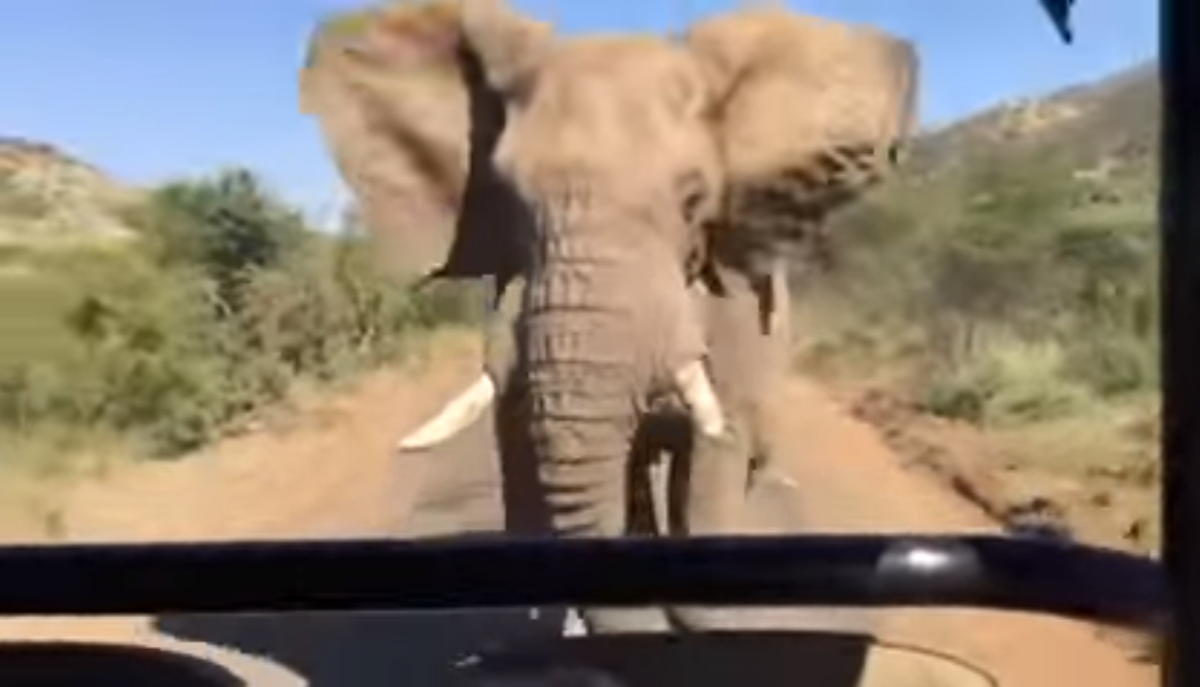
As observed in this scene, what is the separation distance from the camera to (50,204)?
956 cm

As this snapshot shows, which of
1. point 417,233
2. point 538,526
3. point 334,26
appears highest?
point 334,26

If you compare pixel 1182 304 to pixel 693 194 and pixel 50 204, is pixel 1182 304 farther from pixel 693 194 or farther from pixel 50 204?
pixel 50 204

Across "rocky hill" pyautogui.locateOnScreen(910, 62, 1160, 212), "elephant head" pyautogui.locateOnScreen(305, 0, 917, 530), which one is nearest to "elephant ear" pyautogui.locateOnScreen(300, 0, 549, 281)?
"elephant head" pyautogui.locateOnScreen(305, 0, 917, 530)

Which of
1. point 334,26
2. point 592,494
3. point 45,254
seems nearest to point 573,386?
point 592,494

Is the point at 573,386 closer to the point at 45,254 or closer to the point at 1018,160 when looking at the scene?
the point at 1018,160

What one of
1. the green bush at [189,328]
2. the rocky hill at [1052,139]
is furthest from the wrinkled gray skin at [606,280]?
the green bush at [189,328]

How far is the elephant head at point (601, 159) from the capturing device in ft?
10.7

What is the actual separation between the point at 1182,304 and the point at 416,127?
3.42 m

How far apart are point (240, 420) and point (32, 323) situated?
772mm

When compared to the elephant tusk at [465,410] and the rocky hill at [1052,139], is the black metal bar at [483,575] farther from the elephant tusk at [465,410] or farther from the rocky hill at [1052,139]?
the rocky hill at [1052,139]

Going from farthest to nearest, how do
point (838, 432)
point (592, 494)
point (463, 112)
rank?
1. point (838, 432)
2. point (463, 112)
3. point (592, 494)

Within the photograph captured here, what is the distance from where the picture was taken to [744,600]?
610 millimetres

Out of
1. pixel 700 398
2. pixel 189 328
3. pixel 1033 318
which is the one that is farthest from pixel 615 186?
pixel 189 328

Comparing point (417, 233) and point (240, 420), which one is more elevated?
point (417, 233)
